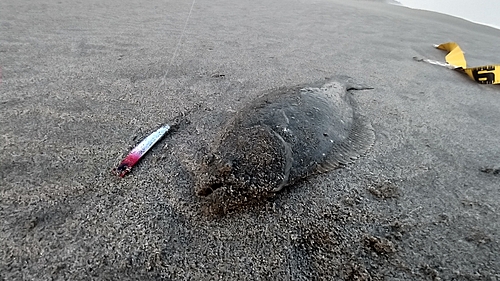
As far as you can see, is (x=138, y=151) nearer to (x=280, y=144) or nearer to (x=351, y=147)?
(x=280, y=144)

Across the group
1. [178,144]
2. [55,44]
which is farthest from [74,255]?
[55,44]

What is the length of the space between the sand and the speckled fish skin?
0.24 feet

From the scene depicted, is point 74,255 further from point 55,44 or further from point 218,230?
point 55,44

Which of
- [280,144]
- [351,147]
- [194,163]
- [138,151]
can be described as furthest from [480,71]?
[138,151]

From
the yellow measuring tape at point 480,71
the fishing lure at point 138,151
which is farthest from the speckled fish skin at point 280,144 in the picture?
the yellow measuring tape at point 480,71

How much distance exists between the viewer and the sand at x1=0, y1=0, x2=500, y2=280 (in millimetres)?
1189

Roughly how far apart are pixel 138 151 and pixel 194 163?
0.28 meters

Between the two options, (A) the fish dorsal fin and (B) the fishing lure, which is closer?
(B) the fishing lure

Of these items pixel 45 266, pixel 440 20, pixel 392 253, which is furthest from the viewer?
pixel 440 20

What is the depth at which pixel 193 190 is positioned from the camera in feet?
4.79

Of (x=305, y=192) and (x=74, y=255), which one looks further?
(x=305, y=192)

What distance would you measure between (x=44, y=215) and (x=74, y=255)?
9.5 inches

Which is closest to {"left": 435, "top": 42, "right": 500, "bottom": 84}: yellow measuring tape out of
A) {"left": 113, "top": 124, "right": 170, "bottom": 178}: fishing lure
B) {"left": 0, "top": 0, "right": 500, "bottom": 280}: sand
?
{"left": 0, "top": 0, "right": 500, "bottom": 280}: sand

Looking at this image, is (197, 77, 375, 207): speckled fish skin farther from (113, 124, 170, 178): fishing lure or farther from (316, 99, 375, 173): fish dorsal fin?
(113, 124, 170, 178): fishing lure
